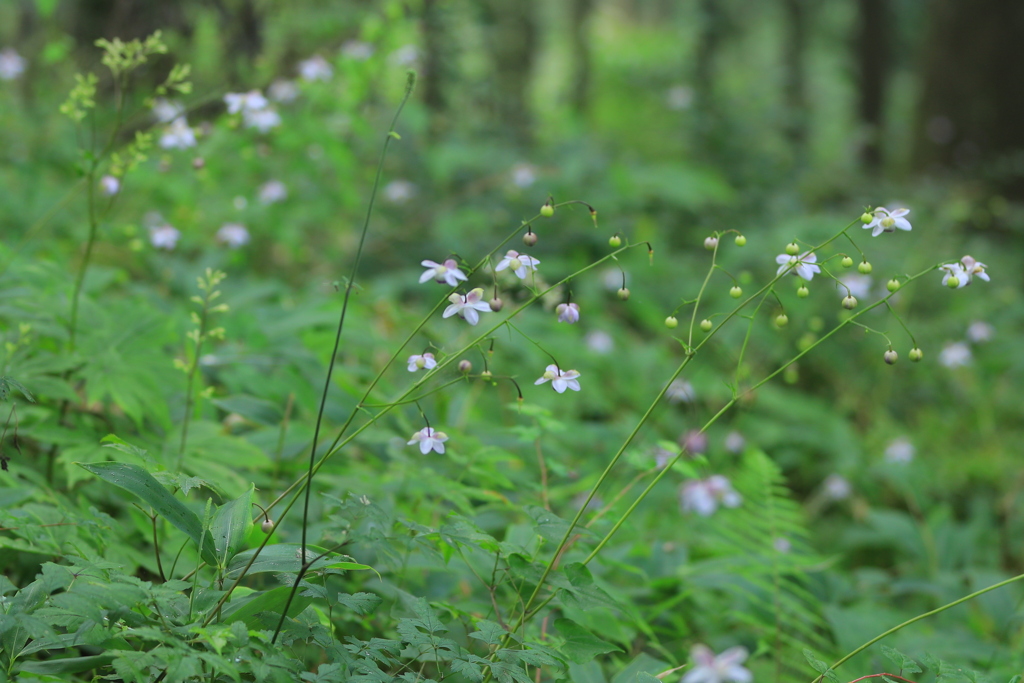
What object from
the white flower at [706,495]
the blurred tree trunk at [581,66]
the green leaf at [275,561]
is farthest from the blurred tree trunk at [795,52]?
the green leaf at [275,561]

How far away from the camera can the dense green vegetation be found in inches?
45.0

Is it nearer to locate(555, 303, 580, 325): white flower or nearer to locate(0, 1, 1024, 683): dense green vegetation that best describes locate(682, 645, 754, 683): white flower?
locate(0, 1, 1024, 683): dense green vegetation

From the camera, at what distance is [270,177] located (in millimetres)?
3869

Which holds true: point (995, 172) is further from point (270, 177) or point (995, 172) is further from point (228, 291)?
point (228, 291)

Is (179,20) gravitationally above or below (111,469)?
above

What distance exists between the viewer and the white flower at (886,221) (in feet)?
3.79

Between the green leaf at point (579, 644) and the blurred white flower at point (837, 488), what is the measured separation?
7.76ft

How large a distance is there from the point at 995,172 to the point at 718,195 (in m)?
2.08

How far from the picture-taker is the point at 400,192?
4.16 meters

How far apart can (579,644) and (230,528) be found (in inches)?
24.3

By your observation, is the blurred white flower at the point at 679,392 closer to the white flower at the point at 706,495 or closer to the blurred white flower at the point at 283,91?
the white flower at the point at 706,495

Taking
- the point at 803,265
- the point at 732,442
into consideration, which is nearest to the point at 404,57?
the point at 732,442

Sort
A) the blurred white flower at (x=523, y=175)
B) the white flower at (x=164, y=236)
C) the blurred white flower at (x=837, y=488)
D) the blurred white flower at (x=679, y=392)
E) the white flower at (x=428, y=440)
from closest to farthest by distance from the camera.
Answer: the white flower at (x=428, y=440) < the blurred white flower at (x=679, y=392) < the white flower at (x=164, y=236) < the blurred white flower at (x=837, y=488) < the blurred white flower at (x=523, y=175)

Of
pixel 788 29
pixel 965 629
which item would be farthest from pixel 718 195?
pixel 788 29
